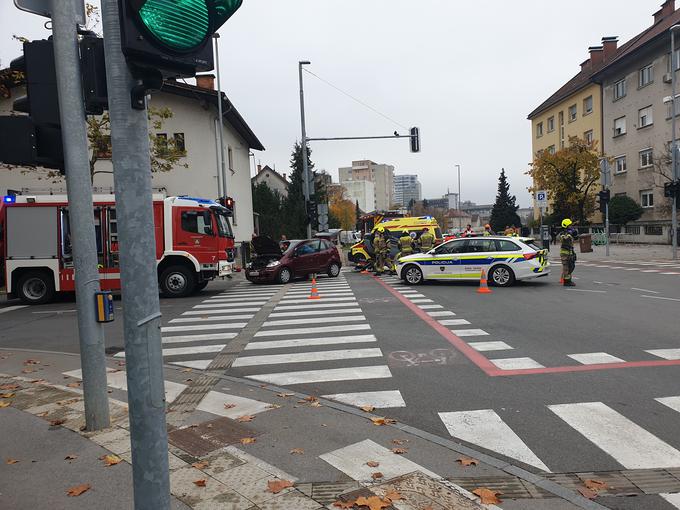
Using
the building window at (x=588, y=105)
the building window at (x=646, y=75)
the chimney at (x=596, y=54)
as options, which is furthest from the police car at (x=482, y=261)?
the chimney at (x=596, y=54)

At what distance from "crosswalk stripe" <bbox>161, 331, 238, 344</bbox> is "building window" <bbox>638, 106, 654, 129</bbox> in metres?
38.1

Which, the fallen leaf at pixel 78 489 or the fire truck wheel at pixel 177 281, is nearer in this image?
the fallen leaf at pixel 78 489

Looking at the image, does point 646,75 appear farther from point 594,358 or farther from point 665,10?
point 594,358

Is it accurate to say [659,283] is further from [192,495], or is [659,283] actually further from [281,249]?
[192,495]

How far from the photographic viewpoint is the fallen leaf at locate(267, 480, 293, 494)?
3.70 m

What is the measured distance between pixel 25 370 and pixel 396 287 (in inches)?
445

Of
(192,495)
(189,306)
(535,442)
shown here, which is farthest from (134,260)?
(189,306)

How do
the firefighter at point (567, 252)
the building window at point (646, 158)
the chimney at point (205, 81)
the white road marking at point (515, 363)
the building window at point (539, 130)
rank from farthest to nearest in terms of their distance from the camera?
the building window at point (539, 130), the building window at point (646, 158), the chimney at point (205, 81), the firefighter at point (567, 252), the white road marking at point (515, 363)

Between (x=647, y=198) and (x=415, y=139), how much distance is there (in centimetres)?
2335

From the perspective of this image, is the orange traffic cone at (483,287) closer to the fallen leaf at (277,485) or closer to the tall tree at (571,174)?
the fallen leaf at (277,485)

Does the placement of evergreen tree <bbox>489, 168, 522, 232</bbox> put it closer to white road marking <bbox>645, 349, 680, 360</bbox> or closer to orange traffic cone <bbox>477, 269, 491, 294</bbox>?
orange traffic cone <bbox>477, 269, 491, 294</bbox>

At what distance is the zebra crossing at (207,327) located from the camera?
841 cm

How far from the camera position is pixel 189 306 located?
1432 centimetres

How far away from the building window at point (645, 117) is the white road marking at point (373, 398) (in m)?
39.6
